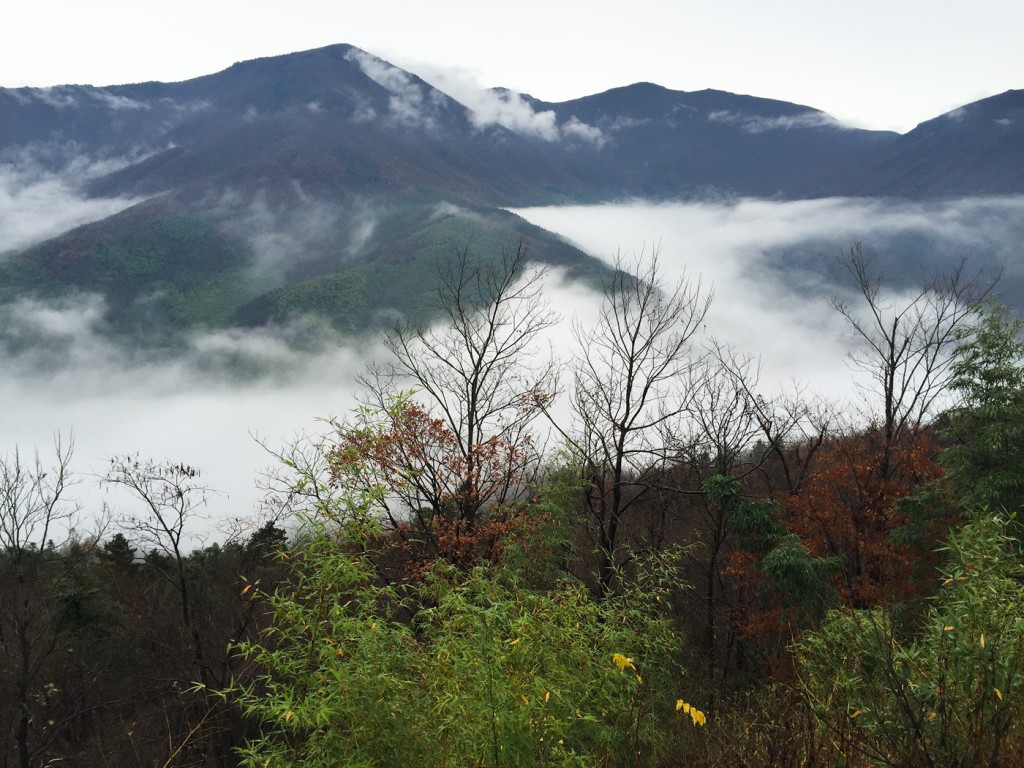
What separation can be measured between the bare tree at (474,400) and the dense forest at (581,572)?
0.09 meters

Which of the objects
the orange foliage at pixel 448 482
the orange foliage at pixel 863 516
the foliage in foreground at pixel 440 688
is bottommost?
the orange foliage at pixel 863 516

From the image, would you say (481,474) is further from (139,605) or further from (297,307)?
(297,307)

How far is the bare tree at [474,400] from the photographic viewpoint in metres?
15.1

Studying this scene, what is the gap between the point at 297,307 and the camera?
181000 millimetres

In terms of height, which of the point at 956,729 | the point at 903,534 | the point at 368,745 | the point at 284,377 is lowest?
the point at 284,377

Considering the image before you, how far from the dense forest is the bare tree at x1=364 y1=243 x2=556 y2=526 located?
91mm

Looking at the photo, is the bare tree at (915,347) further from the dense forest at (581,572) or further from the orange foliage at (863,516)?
the orange foliage at (863,516)

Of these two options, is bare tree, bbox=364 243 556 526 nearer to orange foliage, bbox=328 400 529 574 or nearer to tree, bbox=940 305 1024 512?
orange foliage, bbox=328 400 529 574

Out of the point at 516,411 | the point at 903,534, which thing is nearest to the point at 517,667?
the point at 516,411

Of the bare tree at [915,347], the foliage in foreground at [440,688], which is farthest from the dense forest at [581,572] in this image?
the bare tree at [915,347]

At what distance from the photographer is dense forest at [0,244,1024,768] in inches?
165

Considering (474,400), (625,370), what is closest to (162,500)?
(474,400)

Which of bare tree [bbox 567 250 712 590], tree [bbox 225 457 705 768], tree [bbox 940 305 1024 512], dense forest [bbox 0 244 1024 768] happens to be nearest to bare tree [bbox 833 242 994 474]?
dense forest [bbox 0 244 1024 768]

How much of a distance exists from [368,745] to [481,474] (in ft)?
34.7
